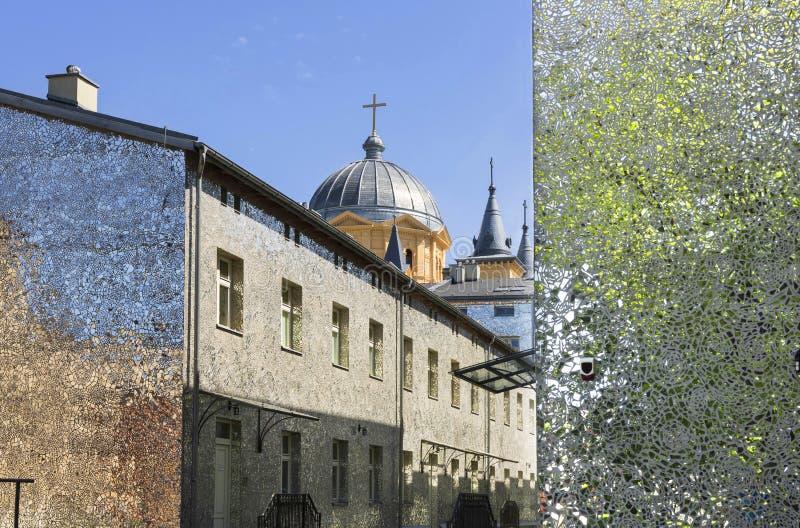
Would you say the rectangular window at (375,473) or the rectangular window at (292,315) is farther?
the rectangular window at (375,473)

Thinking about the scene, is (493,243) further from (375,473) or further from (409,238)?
(375,473)

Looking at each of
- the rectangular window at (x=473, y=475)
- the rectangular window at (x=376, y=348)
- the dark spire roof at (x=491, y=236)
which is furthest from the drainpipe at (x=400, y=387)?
the dark spire roof at (x=491, y=236)

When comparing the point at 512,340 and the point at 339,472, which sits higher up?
the point at 512,340

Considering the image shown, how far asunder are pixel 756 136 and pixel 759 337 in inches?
85.1

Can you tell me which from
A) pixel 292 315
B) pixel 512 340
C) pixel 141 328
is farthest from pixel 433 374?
pixel 141 328

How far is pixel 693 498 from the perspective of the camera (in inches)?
453

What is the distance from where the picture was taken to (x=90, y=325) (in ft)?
60.6

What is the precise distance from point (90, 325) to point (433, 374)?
48.3ft

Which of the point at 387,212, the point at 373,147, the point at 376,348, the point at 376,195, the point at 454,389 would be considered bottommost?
the point at 454,389

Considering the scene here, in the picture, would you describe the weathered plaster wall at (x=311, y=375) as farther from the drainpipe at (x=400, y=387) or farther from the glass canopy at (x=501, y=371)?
→ the glass canopy at (x=501, y=371)

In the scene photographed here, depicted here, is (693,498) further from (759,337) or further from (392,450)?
(392,450)

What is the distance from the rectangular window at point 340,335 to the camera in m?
24.3

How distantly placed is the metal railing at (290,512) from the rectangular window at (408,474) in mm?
6777

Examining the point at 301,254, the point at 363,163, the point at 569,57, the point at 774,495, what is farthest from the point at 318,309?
the point at 363,163
